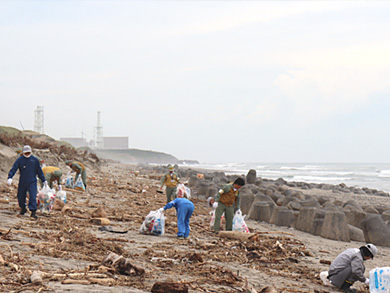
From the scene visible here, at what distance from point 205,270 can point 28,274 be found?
241 cm

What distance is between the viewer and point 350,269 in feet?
21.3

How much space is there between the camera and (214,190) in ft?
63.0

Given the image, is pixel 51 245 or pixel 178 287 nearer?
pixel 178 287

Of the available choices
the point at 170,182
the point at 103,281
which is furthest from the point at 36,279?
the point at 170,182

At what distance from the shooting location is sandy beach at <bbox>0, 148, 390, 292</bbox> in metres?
5.29

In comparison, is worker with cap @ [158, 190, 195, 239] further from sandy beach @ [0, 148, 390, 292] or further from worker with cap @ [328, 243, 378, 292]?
worker with cap @ [328, 243, 378, 292]

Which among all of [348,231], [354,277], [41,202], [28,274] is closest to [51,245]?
[28,274]

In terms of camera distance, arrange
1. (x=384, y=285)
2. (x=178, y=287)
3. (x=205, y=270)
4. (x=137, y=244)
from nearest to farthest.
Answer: (x=178, y=287)
(x=384, y=285)
(x=205, y=270)
(x=137, y=244)

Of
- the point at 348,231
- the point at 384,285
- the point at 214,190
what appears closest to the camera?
the point at 384,285

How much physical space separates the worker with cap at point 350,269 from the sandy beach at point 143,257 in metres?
0.15

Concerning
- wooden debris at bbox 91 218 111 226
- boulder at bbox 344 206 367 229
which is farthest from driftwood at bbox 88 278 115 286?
boulder at bbox 344 206 367 229

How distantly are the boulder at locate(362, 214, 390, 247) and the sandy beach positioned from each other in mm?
392

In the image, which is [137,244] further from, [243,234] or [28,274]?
[28,274]

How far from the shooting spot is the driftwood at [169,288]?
5012 millimetres
